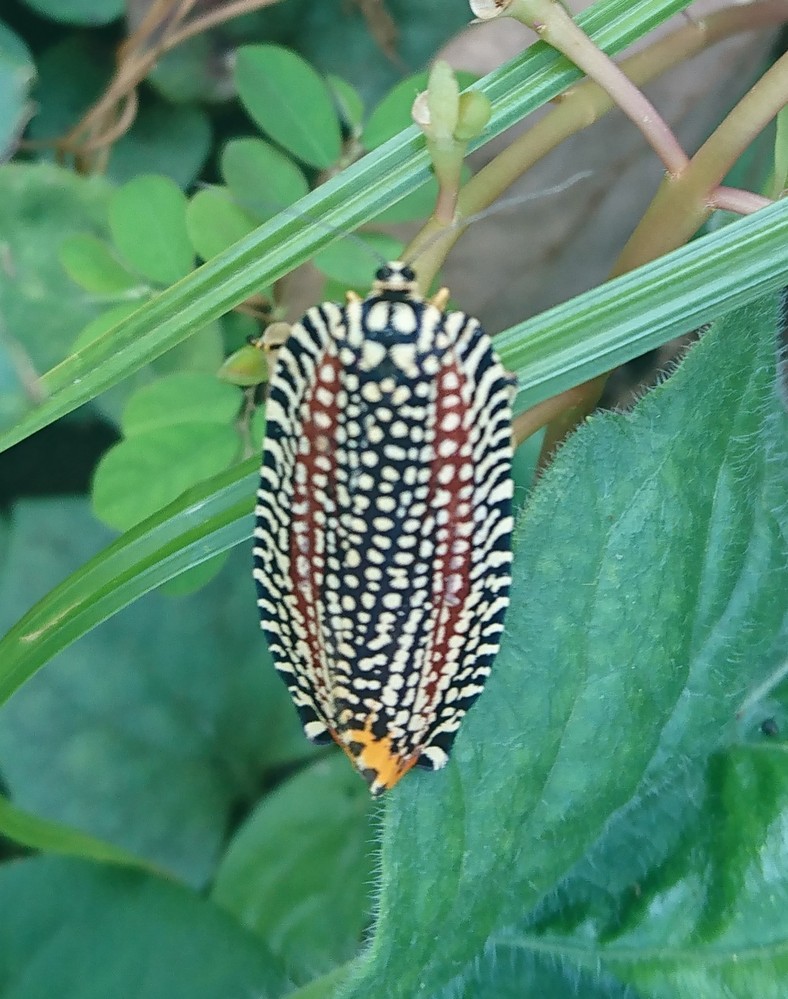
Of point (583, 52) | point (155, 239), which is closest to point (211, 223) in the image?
point (155, 239)

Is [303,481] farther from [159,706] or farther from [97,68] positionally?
[97,68]

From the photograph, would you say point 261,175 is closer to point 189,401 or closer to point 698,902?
point 189,401

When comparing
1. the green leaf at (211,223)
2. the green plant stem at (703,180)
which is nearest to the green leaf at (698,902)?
the green plant stem at (703,180)

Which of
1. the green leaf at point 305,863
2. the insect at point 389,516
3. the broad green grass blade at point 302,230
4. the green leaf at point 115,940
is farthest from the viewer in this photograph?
the green leaf at point 305,863

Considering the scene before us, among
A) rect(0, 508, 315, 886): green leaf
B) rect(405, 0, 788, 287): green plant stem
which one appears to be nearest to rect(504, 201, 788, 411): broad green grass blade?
rect(405, 0, 788, 287): green plant stem

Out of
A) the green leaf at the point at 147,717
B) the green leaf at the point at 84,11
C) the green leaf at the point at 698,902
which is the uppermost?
the green leaf at the point at 84,11

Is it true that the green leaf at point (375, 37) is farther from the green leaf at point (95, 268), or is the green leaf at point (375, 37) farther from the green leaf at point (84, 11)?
the green leaf at point (95, 268)
